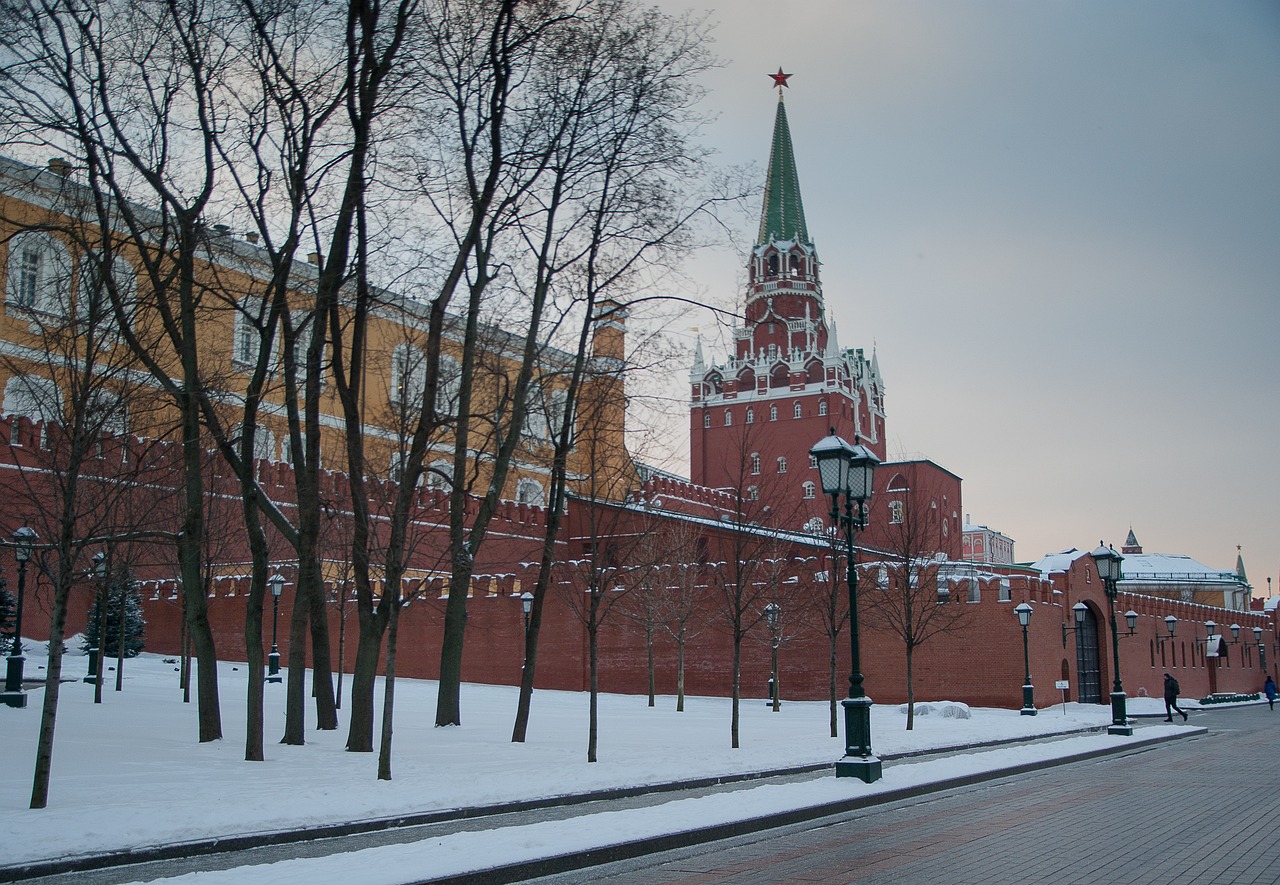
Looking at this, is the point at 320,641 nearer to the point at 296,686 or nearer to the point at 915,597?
the point at 296,686

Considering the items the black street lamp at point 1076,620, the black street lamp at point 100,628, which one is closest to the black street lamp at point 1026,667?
the black street lamp at point 1076,620

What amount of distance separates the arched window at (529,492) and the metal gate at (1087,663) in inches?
896

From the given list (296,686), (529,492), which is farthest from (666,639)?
(296,686)

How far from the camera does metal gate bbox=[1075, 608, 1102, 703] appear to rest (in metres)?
36.5

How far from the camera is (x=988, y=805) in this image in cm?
1211

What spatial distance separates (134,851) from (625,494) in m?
11.1

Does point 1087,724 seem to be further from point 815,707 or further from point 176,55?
point 176,55

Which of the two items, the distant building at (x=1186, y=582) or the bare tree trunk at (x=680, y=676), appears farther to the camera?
the distant building at (x=1186, y=582)

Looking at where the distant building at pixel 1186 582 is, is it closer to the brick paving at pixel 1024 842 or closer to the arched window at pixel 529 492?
the arched window at pixel 529 492

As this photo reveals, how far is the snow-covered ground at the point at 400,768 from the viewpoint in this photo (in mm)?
8938

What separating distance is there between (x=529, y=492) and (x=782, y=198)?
39004 millimetres

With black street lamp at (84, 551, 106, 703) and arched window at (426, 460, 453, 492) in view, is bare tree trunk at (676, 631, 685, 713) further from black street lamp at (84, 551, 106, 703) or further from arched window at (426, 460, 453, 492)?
black street lamp at (84, 551, 106, 703)

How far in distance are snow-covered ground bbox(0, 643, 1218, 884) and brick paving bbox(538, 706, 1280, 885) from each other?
73 centimetres

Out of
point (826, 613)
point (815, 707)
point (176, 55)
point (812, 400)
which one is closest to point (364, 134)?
point (176, 55)
